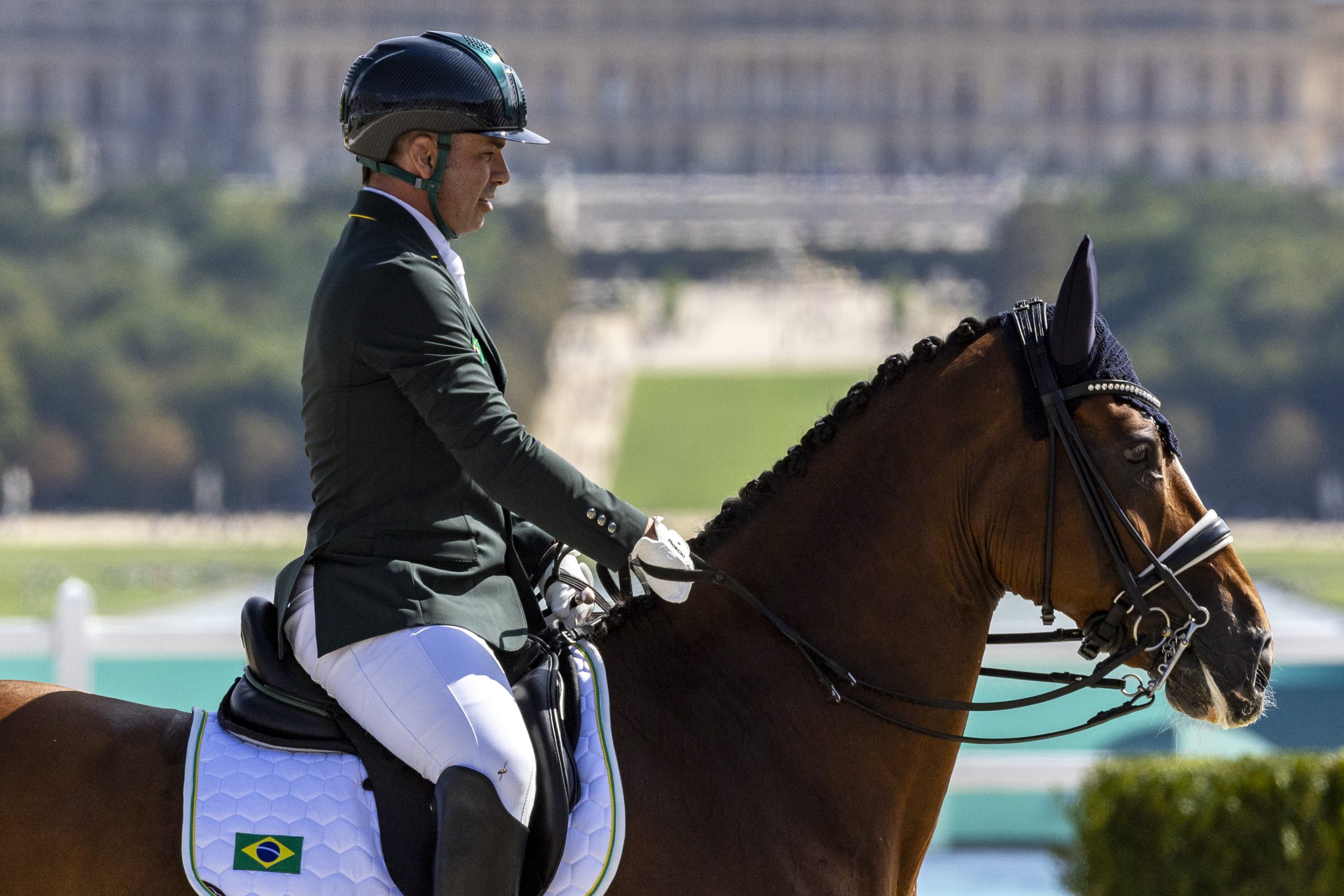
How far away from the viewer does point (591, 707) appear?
2.59 meters

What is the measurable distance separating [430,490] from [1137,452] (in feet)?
3.16

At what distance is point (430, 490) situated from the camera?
2.57 metres

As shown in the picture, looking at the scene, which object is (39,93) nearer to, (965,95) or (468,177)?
(965,95)

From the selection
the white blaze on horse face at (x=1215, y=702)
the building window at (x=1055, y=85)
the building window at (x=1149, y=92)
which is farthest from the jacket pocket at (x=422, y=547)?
the building window at (x=1149, y=92)

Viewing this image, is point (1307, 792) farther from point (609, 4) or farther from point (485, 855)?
point (609, 4)

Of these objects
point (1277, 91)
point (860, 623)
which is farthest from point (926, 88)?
point (860, 623)

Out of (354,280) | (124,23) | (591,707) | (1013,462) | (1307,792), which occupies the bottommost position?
(1307,792)

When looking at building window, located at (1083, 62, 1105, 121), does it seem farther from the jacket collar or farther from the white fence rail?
the jacket collar

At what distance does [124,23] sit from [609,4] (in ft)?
73.5

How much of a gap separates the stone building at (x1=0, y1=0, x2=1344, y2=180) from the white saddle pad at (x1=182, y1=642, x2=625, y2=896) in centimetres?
8095

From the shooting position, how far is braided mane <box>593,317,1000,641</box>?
271 centimetres

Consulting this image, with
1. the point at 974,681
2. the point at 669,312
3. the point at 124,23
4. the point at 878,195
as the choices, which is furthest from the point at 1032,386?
the point at 124,23

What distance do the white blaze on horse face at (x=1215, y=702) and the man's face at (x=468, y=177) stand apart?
1.18 meters

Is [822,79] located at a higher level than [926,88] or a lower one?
higher
